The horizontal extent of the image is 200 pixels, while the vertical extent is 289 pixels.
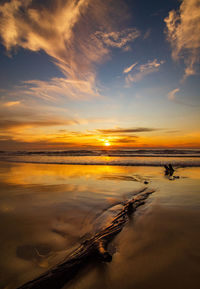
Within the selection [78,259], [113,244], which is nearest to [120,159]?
[113,244]

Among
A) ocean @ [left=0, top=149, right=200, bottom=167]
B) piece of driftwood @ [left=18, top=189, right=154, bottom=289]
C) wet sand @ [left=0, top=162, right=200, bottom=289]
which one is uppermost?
ocean @ [left=0, top=149, right=200, bottom=167]

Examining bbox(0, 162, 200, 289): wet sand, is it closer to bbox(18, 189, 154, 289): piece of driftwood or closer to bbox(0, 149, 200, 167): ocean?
bbox(18, 189, 154, 289): piece of driftwood

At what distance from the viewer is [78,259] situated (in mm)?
2354

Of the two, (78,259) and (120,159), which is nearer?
(78,259)

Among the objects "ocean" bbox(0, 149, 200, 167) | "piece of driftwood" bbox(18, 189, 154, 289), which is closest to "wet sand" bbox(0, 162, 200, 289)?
"piece of driftwood" bbox(18, 189, 154, 289)

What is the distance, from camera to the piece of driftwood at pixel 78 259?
1946 mm

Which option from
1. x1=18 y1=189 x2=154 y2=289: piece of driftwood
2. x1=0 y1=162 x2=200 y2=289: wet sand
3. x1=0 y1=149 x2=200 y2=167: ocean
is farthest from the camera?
x1=0 y1=149 x2=200 y2=167: ocean

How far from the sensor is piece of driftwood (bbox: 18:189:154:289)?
1.95 m

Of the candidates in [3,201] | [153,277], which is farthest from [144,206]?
[3,201]

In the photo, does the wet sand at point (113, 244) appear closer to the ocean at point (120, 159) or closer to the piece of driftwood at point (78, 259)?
the piece of driftwood at point (78, 259)

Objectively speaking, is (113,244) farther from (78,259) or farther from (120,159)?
(120,159)

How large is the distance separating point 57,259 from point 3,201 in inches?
147

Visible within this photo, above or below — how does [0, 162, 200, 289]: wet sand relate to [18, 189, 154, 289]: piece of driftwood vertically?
below

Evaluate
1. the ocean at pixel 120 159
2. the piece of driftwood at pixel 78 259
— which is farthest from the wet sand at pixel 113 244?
the ocean at pixel 120 159
